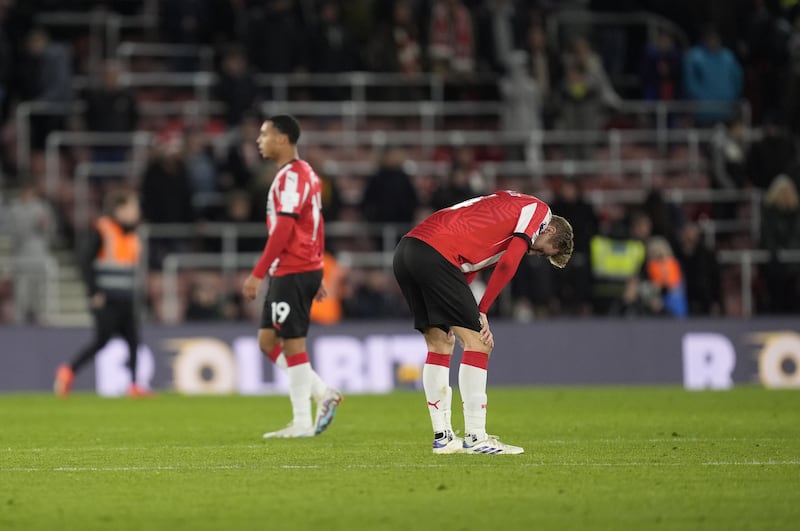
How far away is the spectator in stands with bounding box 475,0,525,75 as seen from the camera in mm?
27253

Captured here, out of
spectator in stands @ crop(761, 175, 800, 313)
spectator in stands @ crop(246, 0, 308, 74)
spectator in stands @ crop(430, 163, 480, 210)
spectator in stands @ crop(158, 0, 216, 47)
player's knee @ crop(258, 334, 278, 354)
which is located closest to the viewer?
player's knee @ crop(258, 334, 278, 354)

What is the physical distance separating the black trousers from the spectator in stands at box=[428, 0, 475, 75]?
930cm

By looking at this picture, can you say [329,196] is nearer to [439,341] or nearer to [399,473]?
[439,341]

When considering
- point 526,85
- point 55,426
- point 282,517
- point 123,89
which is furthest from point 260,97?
point 282,517

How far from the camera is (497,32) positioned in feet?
89.8

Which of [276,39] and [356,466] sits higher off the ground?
[276,39]

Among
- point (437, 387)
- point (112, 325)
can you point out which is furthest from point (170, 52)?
point (437, 387)

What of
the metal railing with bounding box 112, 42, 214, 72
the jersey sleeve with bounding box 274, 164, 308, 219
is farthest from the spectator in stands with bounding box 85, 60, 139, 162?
the jersey sleeve with bounding box 274, 164, 308, 219

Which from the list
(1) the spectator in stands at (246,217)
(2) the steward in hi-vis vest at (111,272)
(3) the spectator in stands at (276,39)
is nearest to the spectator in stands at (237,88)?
(3) the spectator in stands at (276,39)

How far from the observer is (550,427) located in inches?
536

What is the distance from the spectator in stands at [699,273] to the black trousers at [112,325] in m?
8.28

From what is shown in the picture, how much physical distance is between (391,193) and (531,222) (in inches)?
503

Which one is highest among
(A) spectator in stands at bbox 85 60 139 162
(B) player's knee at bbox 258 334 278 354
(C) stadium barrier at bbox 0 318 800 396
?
(A) spectator in stands at bbox 85 60 139 162

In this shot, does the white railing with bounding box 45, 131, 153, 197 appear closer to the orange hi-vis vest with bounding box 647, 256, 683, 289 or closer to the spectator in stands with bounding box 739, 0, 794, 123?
the orange hi-vis vest with bounding box 647, 256, 683, 289
